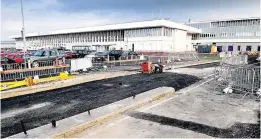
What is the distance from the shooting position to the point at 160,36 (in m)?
59.5

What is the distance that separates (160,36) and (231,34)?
36.9 m

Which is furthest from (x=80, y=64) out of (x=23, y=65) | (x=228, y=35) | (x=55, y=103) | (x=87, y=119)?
(x=228, y=35)

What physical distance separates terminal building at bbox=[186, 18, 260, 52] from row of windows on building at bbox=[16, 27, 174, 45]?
28.6 m

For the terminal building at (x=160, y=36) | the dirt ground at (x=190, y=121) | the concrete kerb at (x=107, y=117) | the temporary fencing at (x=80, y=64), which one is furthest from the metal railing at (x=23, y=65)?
the terminal building at (x=160, y=36)

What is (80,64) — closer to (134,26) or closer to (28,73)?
(28,73)

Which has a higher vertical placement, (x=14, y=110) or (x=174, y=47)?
(x=174, y=47)

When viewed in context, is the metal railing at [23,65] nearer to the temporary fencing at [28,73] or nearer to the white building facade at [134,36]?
the temporary fencing at [28,73]

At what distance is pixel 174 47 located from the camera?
64312mm

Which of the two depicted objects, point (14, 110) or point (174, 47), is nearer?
point (14, 110)

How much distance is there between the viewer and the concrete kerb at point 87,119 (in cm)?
614

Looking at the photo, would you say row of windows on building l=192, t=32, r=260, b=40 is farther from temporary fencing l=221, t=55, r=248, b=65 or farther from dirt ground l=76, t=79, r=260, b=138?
dirt ground l=76, t=79, r=260, b=138

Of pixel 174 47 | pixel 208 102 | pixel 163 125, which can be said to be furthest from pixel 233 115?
pixel 174 47

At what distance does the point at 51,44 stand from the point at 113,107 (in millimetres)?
92719

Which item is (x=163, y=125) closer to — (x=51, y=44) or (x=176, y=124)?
(x=176, y=124)
